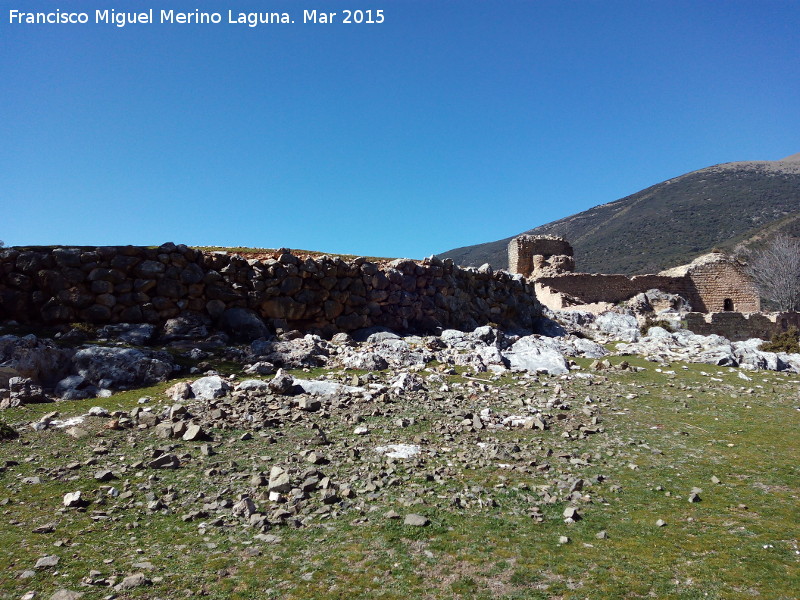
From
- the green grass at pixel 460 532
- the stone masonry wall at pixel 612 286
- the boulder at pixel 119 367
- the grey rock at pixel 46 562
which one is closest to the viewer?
the green grass at pixel 460 532

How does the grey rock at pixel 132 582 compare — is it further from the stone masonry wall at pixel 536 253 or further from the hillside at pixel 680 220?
the hillside at pixel 680 220

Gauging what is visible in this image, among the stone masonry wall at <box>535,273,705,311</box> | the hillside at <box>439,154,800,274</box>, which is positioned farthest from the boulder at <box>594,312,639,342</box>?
the hillside at <box>439,154,800,274</box>

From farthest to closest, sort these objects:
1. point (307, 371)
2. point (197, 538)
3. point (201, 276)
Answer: point (201, 276) < point (307, 371) < point (197, 538)

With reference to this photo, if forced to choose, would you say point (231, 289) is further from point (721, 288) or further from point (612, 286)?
point (721, 288)

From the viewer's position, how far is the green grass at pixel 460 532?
3.40m

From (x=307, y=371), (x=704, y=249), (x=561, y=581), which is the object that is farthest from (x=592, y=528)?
(x=704, y=249)

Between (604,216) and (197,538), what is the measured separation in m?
93.5

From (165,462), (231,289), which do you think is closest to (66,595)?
(165,462)

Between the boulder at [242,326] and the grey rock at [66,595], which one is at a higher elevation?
the boulder at [242,326]

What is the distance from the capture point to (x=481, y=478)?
17.1 ft

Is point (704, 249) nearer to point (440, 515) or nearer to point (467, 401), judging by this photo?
point (467, 401)

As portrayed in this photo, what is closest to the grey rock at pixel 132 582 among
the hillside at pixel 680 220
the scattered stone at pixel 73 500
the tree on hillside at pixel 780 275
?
the scattered stone at pixel 73 500

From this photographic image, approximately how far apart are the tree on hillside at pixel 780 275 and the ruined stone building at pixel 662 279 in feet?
12.2

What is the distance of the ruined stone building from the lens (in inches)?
1152
